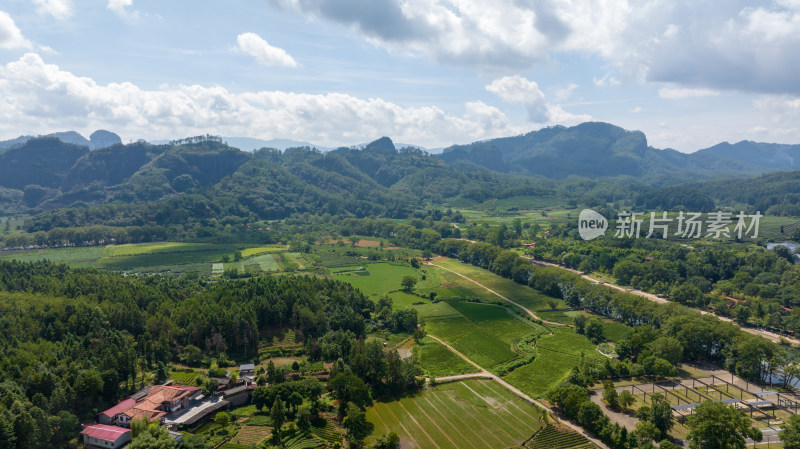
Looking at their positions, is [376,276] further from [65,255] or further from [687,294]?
[65,255]

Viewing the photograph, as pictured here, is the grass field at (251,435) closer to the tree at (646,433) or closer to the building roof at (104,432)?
the building roof at (104,432)

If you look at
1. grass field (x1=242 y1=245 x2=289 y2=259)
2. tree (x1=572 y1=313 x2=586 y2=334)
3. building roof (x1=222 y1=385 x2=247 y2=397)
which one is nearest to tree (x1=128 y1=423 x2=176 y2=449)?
building roof (x1=222 y1=385 x2=247 y2=397)

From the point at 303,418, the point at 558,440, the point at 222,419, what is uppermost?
the point at 222,419

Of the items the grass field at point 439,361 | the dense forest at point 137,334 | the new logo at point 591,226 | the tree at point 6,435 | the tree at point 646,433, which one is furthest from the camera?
the new logo at point 591,226

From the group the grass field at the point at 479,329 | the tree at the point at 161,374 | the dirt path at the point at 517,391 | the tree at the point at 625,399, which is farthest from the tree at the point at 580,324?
the tree at the point at 161,374

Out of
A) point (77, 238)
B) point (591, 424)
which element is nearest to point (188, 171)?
point (77, 238)

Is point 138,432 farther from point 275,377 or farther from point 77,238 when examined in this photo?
point 77,238

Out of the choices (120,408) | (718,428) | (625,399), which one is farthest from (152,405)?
(718,428)
